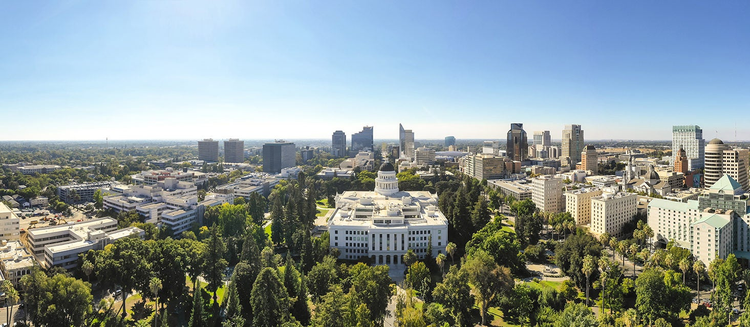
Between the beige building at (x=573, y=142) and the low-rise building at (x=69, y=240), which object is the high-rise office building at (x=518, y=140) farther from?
the low-rise building at (x=69, y=240)

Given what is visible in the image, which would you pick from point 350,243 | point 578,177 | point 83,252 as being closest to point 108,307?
point 83,252

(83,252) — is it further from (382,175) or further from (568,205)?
(568,205)

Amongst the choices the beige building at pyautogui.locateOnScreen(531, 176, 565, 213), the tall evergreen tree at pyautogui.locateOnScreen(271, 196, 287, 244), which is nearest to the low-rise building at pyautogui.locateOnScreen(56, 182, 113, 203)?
the tall evergreen tree at pyautogui.locateOnScreen(271, 196, 287, 244)

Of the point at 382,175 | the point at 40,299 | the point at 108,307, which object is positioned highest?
the point at 382,175

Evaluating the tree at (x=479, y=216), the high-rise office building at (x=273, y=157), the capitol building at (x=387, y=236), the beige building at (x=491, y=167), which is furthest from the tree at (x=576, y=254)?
the high-rise office building at (x=273, y=157)

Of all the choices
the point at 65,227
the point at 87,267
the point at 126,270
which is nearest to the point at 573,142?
the point at 126,270

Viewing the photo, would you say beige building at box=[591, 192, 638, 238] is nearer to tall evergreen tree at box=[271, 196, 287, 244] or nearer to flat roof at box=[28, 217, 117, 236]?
tall evergreen tree at box=[271, 196, 287, 244]
